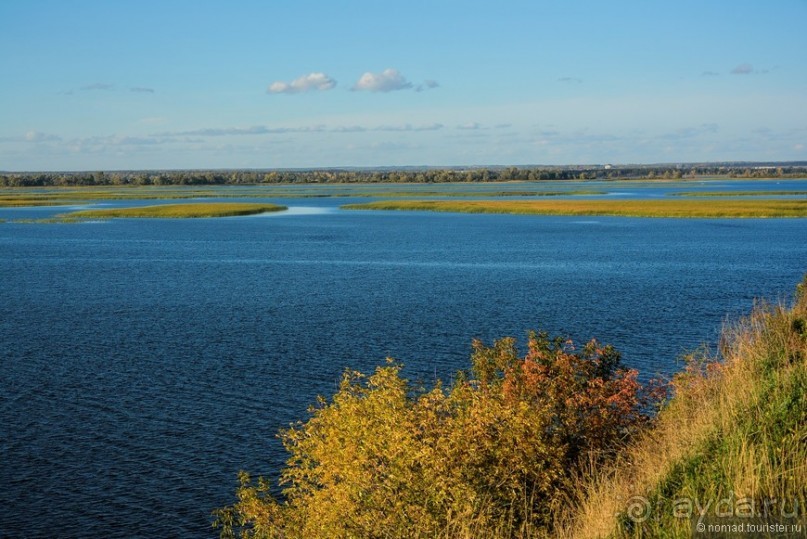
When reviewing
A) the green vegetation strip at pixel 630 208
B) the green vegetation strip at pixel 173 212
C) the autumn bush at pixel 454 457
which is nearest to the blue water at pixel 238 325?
the autumn bush at pixel 454 457

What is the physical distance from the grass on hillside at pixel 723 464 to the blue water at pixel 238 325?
1140cm

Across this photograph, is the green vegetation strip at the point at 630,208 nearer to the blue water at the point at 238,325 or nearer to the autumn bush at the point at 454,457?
the blue water at the point at 238,325

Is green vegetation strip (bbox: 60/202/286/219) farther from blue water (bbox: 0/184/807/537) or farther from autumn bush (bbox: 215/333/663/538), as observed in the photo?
autumn bush (bbox: 215/333/663/538)

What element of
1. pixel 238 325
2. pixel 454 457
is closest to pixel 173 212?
pixel 238 325

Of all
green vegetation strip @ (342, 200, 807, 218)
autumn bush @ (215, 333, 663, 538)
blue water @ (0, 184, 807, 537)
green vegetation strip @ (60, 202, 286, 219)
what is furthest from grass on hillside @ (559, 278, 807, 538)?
green vegetation strip @ (60, 202, 286, 219)

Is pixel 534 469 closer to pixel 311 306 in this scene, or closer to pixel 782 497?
pixel 782 497

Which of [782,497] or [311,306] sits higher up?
[782,497]

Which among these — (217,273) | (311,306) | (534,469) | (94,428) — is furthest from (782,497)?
(217,273)

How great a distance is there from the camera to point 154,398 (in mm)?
30531

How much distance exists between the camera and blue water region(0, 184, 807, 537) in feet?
78.1

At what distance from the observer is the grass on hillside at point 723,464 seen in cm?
1079

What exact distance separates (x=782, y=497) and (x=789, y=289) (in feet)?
152

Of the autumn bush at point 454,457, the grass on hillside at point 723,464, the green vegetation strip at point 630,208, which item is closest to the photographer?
the grass on hillside at point 723,464

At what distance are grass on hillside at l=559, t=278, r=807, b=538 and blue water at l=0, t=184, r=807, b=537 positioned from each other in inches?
449
